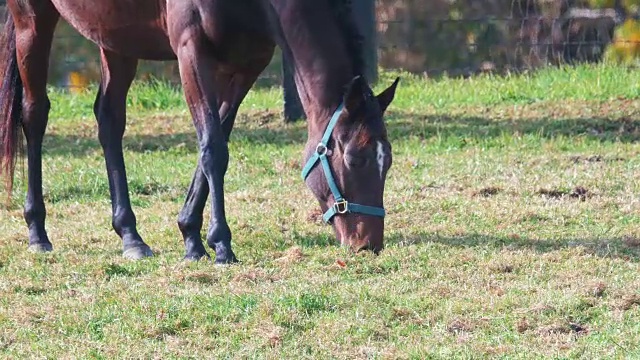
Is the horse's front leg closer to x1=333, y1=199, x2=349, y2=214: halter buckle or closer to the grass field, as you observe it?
the grass field

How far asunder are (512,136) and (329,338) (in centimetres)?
561

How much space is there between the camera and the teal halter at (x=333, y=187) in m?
→ 5.58

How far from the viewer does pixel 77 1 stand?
6.55 m

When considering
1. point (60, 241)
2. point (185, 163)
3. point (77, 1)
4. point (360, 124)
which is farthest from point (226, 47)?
point (185, 163)

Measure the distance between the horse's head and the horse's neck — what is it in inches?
3.5

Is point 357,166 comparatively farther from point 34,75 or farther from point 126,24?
point 34,75

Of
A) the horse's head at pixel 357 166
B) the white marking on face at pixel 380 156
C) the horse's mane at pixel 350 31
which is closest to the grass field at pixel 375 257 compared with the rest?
the horse's head at pixel 357 166

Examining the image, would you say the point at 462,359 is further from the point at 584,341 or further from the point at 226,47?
the point at 226,47

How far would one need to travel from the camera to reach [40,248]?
643 cm

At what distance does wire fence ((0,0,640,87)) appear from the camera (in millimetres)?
12914

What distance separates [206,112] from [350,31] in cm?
76

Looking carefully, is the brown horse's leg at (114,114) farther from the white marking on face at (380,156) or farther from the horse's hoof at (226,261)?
the white marking on face at (380,156)

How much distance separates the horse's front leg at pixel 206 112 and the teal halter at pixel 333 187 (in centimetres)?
44

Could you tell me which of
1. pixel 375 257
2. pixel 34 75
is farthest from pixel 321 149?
pixel 34 75
